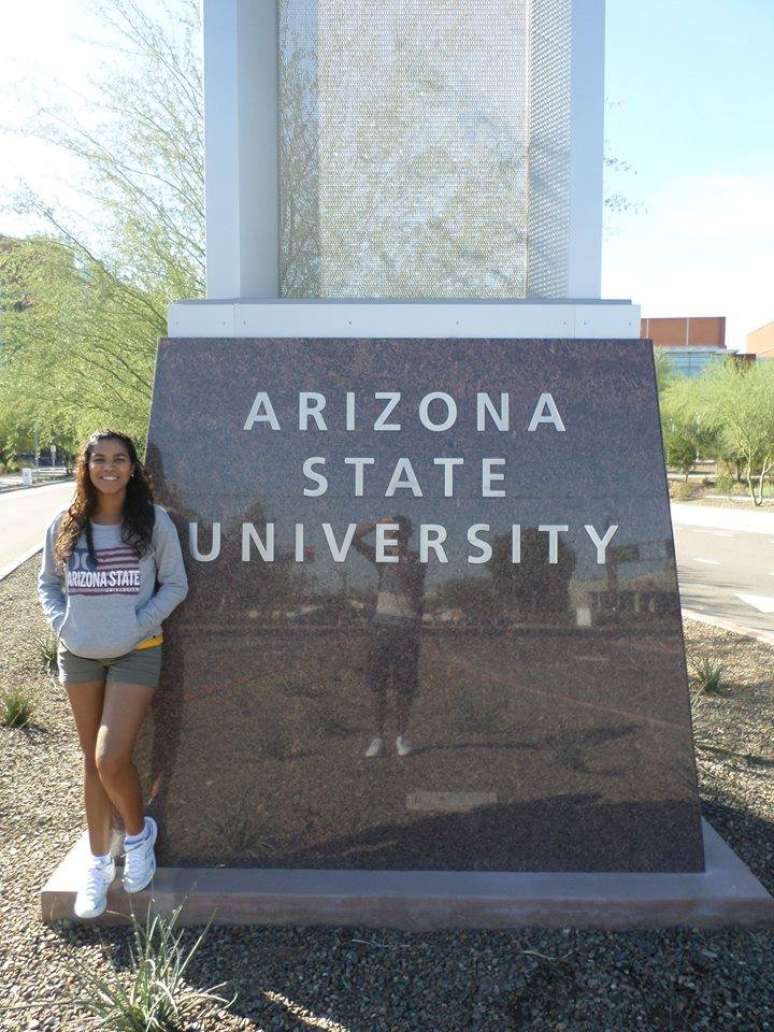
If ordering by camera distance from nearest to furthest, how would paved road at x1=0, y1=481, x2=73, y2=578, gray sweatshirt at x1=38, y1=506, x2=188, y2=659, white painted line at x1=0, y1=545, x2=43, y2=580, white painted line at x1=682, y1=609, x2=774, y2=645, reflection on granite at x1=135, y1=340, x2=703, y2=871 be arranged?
gray sweatshirt at x1=38, y1=506, x2=188, y2=659, reflection on granite at x1=135, y1=340, x2=703, y2=871, white painted line at x1=682, y1=609, x2=774, y2=645, white painted line at x1=0, y1=545, x2=43, y2=580, paved road at x1=0, y1=481, x2=73, y2=578

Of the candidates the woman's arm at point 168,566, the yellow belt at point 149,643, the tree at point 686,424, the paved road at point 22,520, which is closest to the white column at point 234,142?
the woman's arm at point 168,566

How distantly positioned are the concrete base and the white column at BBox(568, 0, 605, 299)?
2.50 m

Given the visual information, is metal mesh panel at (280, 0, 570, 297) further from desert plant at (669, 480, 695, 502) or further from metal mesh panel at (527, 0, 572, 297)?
desert plant at (669, 480, 695, 502)

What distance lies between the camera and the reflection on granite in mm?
3211

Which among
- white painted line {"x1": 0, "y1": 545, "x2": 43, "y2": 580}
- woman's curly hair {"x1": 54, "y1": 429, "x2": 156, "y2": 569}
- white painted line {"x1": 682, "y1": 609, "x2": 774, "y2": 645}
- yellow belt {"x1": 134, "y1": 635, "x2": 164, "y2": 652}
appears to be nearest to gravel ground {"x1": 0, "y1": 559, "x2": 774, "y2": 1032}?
yellow belt {"x1": 134, "y1": 635, "x2": 164, "y2": 652}

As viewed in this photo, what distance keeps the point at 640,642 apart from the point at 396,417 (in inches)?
52.9

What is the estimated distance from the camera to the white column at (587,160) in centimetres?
360

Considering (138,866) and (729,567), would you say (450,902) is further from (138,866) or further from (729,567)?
(729,567)

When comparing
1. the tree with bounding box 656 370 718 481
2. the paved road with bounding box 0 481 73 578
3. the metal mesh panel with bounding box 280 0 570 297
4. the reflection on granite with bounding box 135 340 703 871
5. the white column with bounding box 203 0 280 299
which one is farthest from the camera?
the tree with bounding box 656 370 718 481

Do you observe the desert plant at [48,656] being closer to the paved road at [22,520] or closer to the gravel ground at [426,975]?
the paved road at [22,520]

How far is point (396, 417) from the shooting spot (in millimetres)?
3348

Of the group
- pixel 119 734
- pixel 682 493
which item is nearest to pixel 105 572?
pixel 119 734

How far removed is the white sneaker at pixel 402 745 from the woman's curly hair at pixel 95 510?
1245 millimetres

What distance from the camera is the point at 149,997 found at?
7.64 feet
